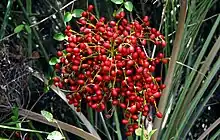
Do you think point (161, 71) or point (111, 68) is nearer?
point (111, 68)

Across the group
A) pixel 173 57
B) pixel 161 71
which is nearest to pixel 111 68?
pixel 173 57

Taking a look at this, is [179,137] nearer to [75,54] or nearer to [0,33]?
[75,54]

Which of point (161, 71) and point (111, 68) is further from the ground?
point (111, 68)

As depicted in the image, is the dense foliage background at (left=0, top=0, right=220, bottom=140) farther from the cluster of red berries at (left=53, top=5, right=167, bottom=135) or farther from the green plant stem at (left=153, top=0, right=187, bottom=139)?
the cluster of red berries at (left=53, top=5, right=167, bottom=135)

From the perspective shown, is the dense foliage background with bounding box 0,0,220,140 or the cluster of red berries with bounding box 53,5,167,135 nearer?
the cluster of red berries with bounding box 53,5,167,135

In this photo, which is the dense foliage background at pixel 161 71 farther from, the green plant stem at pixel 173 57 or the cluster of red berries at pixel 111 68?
the cluster of red berries at pixel 111 68

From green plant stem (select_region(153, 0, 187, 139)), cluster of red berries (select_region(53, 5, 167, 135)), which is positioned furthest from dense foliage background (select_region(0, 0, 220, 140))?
cluster of red berries (select_region(53, 5, 167, 135))

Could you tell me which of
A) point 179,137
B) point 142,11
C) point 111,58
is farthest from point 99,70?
point 142,11

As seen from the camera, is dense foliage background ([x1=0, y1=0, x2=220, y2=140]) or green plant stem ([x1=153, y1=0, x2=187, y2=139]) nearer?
green plant stem ([x1=153, y1=0, x2=187, y2=139])

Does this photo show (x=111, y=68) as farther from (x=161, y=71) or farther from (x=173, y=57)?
(x=161, y=71)
